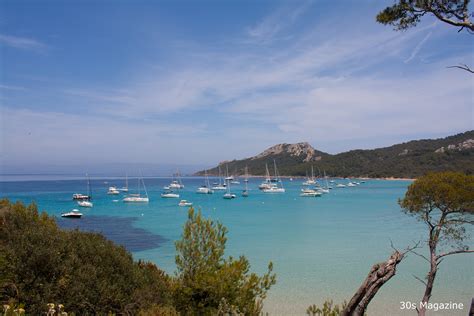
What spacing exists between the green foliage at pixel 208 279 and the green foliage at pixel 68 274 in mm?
750

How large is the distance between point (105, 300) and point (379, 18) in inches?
396

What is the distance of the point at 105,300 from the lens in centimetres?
819

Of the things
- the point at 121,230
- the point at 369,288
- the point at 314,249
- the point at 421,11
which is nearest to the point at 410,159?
the point at 314,249

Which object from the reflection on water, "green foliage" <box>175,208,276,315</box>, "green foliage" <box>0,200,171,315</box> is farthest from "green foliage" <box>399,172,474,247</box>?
the reflection on water

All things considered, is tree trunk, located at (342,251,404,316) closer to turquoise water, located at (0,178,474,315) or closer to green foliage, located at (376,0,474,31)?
green foliage, located at (376,0,474,31)

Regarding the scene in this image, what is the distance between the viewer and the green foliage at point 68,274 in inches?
292

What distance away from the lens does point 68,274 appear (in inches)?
313

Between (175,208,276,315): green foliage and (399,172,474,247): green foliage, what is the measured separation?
8447 mm

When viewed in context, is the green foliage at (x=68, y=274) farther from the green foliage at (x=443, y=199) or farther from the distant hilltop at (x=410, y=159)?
the distant hilltop at (x=410, y=159)

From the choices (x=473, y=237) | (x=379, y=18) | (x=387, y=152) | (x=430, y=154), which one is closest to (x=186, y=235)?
(x=379, y=18)

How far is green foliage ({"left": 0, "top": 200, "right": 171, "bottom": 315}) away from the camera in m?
7.41

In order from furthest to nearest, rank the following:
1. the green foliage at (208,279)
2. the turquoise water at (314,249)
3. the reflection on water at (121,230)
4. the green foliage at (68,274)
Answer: the reflection on water at (121,230)
the turquoise water at (314,249)
the green foliage at (208,279)
the green foliage at (68,274)

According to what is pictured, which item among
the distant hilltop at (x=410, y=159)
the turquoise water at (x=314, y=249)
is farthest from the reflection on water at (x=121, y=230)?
the distant hilltop at (x=410, y=159)

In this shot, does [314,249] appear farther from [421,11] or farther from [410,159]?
[410,159]
